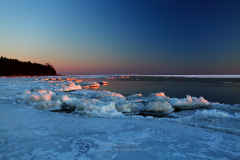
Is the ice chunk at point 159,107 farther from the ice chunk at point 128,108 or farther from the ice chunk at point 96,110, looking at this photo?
the ice chunk at point 96,110

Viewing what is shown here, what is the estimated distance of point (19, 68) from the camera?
2116 inches

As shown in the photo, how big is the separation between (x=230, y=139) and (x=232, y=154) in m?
0.63

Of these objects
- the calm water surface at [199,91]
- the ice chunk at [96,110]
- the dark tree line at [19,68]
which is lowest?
the calm water surface at [199,91]

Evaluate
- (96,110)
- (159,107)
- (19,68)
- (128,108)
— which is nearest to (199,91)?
(159,107)

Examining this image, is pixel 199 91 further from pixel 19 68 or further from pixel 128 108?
pixel 19 68

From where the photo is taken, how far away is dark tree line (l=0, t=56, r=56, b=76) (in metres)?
48.7

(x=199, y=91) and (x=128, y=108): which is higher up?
(x=128, y=108)

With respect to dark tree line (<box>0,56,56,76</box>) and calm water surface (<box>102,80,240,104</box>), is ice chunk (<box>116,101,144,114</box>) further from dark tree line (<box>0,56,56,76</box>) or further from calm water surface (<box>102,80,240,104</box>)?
dark tree line (<box>0,56,56,76</box>)

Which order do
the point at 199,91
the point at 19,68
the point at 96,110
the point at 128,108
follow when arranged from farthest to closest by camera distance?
the point at 19,68 < the point at 199,91 < the point at 128,108 < the point at 96,110

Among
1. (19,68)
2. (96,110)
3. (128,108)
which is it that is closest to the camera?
(96,110)

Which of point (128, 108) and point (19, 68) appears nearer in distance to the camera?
point (128, 108)

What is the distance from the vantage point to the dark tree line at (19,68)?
160 ft

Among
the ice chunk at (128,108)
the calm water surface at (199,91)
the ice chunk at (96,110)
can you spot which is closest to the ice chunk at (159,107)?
the ice chunk at (128,108)

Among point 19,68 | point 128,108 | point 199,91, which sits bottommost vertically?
point 199,91
